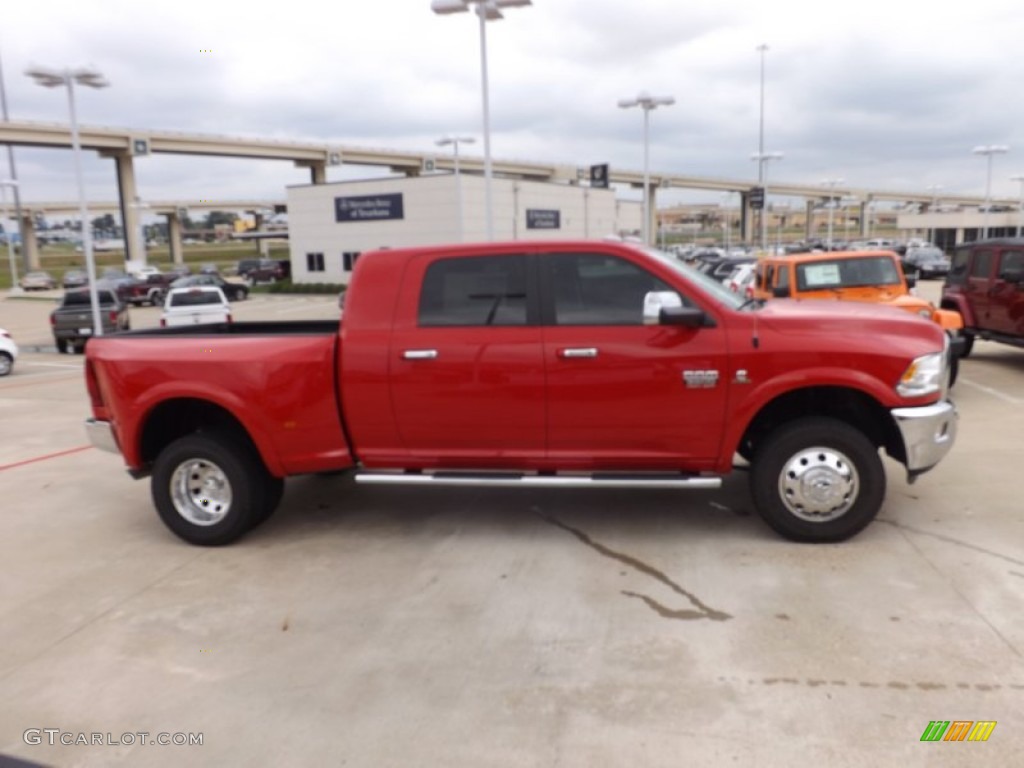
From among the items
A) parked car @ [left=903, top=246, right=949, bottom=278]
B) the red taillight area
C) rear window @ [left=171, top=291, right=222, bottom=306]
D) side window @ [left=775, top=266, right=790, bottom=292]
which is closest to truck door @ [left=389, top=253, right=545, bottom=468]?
the red taillight area

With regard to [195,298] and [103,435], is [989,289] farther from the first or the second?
[195,298]

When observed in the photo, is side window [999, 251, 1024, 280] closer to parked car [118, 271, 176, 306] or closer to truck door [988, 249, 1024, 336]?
truck door [988, 249, 1024, 336]

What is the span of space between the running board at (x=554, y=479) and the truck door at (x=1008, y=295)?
811cm

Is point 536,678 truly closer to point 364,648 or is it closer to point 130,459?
point 364,648

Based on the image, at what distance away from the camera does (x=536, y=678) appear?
3.80m

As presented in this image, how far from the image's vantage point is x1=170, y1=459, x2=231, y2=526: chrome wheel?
18.8 ft

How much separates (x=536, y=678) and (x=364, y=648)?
940mm

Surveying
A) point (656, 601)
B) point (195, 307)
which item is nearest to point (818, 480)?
point (656, 601)

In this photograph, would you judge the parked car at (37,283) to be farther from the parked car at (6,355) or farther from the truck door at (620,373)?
the truck door at (620,373)

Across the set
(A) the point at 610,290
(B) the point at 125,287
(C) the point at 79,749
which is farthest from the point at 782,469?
(B) the point at 125,287

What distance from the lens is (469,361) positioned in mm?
5273

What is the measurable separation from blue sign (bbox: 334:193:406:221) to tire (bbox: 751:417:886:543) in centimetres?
4451

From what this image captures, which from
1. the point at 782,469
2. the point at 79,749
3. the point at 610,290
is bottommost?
the point at 79,749

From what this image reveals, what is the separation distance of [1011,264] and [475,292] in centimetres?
941
